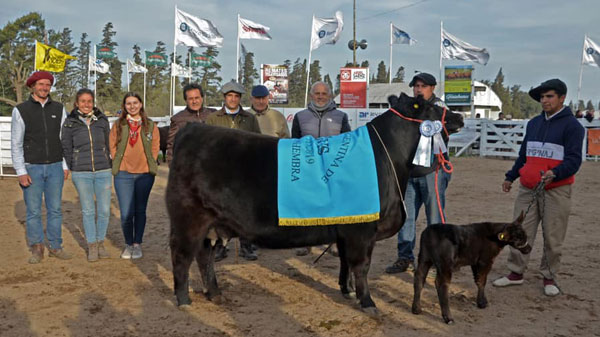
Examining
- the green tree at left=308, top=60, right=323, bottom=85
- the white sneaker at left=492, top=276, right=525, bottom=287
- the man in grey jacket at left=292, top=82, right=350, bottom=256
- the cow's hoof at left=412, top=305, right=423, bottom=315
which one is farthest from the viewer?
the green tree at left=308, top=60, right=323, bottom=85

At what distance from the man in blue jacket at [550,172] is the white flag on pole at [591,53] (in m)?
31.4

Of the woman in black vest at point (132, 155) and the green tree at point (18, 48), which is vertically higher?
the green tree at point (18, 48)

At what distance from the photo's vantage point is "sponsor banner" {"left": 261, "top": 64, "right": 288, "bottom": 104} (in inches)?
1329

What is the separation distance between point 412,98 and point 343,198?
4.26 feet

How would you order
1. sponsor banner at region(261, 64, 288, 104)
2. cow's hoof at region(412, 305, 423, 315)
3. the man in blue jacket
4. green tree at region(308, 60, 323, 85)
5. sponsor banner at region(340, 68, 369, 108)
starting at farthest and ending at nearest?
1. green tree at region(308, 60, 323, 85)
2. sponsor banner at region(261, 64, 288, 104)
3. sponsor banner at region(340, 68, 369, 108)
4. the man in blue jacket
5. cow's hoof at region(412, 305, 423, 315)

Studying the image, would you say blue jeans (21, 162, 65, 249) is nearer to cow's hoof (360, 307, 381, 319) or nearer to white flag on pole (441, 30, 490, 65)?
cow's hoof (360, 307, 381, 319)

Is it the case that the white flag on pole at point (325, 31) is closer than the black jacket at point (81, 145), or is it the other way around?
the black jacket at point (81, 145)

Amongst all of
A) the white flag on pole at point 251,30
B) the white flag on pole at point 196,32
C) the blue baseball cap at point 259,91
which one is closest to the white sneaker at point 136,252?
the blue baseball cap at point 259,91

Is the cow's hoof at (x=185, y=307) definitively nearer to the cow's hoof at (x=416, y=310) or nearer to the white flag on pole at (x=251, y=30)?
the cow's hoof at (x=416, y=310)

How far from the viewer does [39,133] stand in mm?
6090

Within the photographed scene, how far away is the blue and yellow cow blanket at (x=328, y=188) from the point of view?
441 cm

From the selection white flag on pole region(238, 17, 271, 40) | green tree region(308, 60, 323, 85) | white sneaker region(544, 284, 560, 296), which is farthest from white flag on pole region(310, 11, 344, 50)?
green tree region(308, 60, 323, 85)

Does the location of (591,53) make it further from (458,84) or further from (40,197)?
(40,197)

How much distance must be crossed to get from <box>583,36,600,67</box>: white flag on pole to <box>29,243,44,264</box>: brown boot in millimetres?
34617
